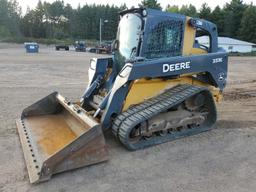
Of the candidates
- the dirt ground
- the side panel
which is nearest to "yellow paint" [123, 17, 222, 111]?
the side panel

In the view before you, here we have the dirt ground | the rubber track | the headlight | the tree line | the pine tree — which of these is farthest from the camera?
the tree line

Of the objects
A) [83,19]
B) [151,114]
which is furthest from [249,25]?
[151,114]

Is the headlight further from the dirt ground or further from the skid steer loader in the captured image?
the dirt ground

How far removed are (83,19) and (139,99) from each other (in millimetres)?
93825

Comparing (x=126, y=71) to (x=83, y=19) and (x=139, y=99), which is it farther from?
(x=83, y=19)

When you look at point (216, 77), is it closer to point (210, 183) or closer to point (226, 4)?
point (210, 183)

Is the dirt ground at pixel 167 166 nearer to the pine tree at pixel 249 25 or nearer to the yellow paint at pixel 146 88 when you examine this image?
the yellow paint at pixel 146 88

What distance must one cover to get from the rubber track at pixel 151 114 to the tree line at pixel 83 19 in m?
62.7

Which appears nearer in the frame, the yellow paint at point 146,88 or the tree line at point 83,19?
the yellow paint at point 146,88

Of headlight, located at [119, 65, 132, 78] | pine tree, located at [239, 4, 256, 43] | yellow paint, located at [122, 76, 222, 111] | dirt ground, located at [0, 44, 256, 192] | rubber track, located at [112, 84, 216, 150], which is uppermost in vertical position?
pine tree, located at [239, 4, 256, 43]

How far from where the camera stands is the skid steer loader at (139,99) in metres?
4.53

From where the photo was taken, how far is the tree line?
68500 mm

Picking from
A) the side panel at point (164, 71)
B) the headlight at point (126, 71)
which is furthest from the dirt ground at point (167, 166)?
the headlight at point (126, 71)

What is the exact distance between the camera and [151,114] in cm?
480
